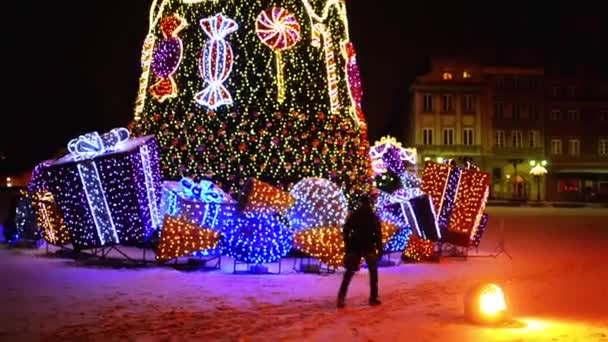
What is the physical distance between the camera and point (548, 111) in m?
65.2

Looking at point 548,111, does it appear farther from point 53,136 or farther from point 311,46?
point 311,46

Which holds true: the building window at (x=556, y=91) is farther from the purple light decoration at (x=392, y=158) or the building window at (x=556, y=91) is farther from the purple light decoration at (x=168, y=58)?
the purple light decoration at (x=168, y=58)

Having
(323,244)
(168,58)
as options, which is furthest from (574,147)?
(323,244)

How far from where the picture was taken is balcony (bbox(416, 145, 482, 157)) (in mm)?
62406

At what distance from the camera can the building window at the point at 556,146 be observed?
65.8m

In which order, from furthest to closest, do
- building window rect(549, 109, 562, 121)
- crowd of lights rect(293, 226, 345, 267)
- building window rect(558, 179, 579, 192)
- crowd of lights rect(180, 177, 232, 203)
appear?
building window rect(558, 179, 579, 192)
building window rect(549, 109, 562, 121)
crowd of lights rect(180, 177, 232, 203)
crowd of lights rect(293, 226, 345, 267)

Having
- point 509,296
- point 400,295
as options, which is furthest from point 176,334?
point 509,296

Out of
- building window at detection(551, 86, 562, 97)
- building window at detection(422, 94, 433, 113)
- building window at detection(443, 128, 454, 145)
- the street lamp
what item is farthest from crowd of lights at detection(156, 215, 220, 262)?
building window at detection(551, 86, 562, 97)

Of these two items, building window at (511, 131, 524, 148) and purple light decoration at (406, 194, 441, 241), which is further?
building window at (511, 131, 524, 148)

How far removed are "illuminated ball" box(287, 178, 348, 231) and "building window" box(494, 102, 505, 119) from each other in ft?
174

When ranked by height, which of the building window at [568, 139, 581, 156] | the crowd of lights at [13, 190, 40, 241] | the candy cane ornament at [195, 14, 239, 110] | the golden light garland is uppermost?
the building window at [568, 139, 581, 156]

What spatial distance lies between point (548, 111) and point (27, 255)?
187 feet

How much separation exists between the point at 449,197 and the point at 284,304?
7531 millimetres

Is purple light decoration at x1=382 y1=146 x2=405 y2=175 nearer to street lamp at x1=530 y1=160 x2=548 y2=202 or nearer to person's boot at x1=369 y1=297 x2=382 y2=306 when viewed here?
person's boot at x1=369 y1=297 x2=382 y2=306
